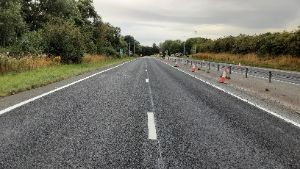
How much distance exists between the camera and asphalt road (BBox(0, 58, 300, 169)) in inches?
205

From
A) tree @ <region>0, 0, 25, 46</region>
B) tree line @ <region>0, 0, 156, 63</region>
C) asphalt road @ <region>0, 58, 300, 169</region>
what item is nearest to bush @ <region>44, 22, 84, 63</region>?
tree line @ <region>0, 0, 156, 63</region>

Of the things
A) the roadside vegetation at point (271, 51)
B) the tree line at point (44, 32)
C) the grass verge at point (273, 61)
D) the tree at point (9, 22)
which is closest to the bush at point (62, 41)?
the tree line at point (44, 32)

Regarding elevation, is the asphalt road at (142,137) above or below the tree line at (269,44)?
below

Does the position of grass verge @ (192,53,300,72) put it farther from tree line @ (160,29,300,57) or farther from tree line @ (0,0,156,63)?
tree line @ (0,0,156,63)

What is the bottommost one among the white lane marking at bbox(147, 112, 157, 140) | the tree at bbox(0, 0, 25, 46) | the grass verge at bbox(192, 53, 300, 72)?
the grass verge at bbox(192, 53, 300, 72)

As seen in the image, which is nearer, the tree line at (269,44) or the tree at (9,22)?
the tree at (9,22)

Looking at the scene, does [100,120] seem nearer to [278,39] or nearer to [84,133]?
[84,133]

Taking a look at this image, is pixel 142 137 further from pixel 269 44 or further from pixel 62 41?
pixel 269 44

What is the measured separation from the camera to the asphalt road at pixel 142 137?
5.20 metres

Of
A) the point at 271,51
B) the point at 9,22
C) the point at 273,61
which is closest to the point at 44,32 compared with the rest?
the point at 9,22

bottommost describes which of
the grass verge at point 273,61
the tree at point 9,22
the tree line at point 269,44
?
the grass verge at point 273,61

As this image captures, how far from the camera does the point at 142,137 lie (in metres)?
6.65

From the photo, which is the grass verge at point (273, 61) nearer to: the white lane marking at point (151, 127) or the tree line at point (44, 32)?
the tree line at point (44, 32)

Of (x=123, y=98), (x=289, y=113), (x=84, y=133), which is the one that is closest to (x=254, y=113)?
(x=289, y=113)
